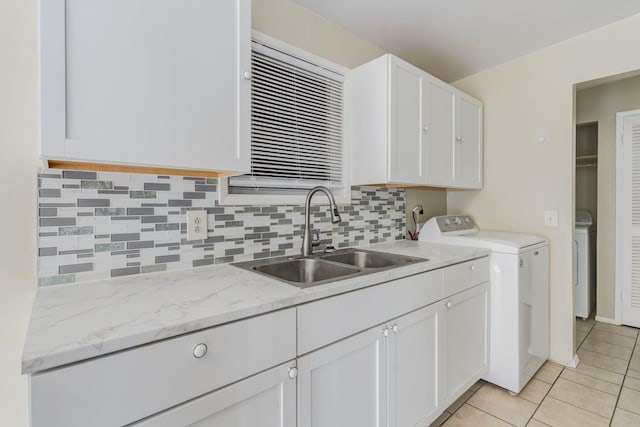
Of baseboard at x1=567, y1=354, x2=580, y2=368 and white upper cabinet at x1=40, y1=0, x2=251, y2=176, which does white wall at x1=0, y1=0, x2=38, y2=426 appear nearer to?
white upper cabinet at x1=40, y1=0, x2=251, y2=176

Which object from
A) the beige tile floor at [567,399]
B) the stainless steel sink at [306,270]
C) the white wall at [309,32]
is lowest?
the beige tile floor at [567,399]

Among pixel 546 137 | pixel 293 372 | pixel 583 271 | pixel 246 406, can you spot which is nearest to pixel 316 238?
pixel 293 372

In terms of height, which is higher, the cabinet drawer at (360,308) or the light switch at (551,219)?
the light switch at (551,219)

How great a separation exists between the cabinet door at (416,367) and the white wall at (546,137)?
1.35 m

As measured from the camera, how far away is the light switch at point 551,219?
7.67 ft

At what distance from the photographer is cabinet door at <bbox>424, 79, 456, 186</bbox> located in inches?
82.9

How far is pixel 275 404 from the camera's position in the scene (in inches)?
38.4

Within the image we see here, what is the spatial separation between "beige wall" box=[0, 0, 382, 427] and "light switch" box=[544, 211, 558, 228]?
10.0 ft

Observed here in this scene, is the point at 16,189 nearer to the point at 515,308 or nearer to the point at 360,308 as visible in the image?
the point at 360,308

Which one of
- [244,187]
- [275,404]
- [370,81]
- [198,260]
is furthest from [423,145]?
[275,404]

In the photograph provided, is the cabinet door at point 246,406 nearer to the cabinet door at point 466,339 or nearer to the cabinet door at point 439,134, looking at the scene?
the cabinet door at point 466,339

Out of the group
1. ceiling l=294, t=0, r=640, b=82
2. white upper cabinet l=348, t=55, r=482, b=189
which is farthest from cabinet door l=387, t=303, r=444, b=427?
ceiling l=294, t=0, r=640, b=82

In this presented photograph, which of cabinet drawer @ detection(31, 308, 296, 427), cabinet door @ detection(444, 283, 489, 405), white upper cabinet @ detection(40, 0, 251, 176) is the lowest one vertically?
cabinet door @ detection(444, 283, 489, 405)

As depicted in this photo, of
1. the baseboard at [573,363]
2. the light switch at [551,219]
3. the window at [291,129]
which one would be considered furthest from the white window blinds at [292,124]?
the baseboard at [573,363]
